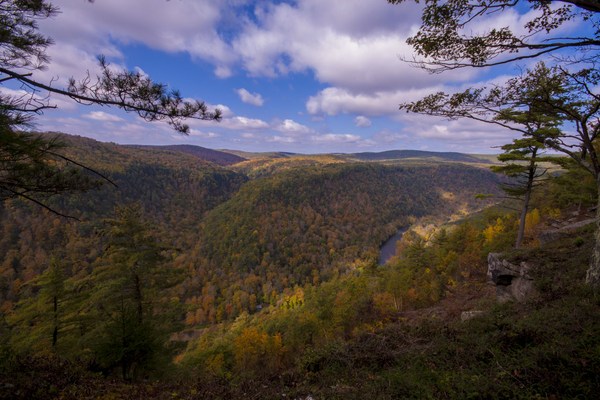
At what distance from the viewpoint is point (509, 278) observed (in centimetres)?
957

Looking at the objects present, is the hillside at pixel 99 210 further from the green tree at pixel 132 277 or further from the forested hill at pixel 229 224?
the green tree at pixel 132 277

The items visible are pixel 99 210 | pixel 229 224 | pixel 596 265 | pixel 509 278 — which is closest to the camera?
pixel 596 265

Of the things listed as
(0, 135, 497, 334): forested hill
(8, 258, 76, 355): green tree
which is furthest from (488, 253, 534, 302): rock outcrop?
(0, 135, 497, 334): forested hill

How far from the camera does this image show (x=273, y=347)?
26.4 meters

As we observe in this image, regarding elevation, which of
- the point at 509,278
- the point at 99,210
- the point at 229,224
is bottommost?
the point at 229,224

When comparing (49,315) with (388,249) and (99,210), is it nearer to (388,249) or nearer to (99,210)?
(99,210)

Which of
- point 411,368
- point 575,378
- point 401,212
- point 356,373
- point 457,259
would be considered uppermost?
point 575,378

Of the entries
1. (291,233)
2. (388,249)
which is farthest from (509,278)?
(388,249)

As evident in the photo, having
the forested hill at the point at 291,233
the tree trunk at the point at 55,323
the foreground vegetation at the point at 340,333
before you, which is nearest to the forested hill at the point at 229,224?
the forested hill at the point at 291,233

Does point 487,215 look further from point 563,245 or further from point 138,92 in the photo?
point 138,92

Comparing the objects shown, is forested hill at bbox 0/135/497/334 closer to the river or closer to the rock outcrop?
the river

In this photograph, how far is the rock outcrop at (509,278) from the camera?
834 cm

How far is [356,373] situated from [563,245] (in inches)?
388

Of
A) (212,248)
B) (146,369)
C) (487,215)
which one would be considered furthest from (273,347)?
(212,248)
